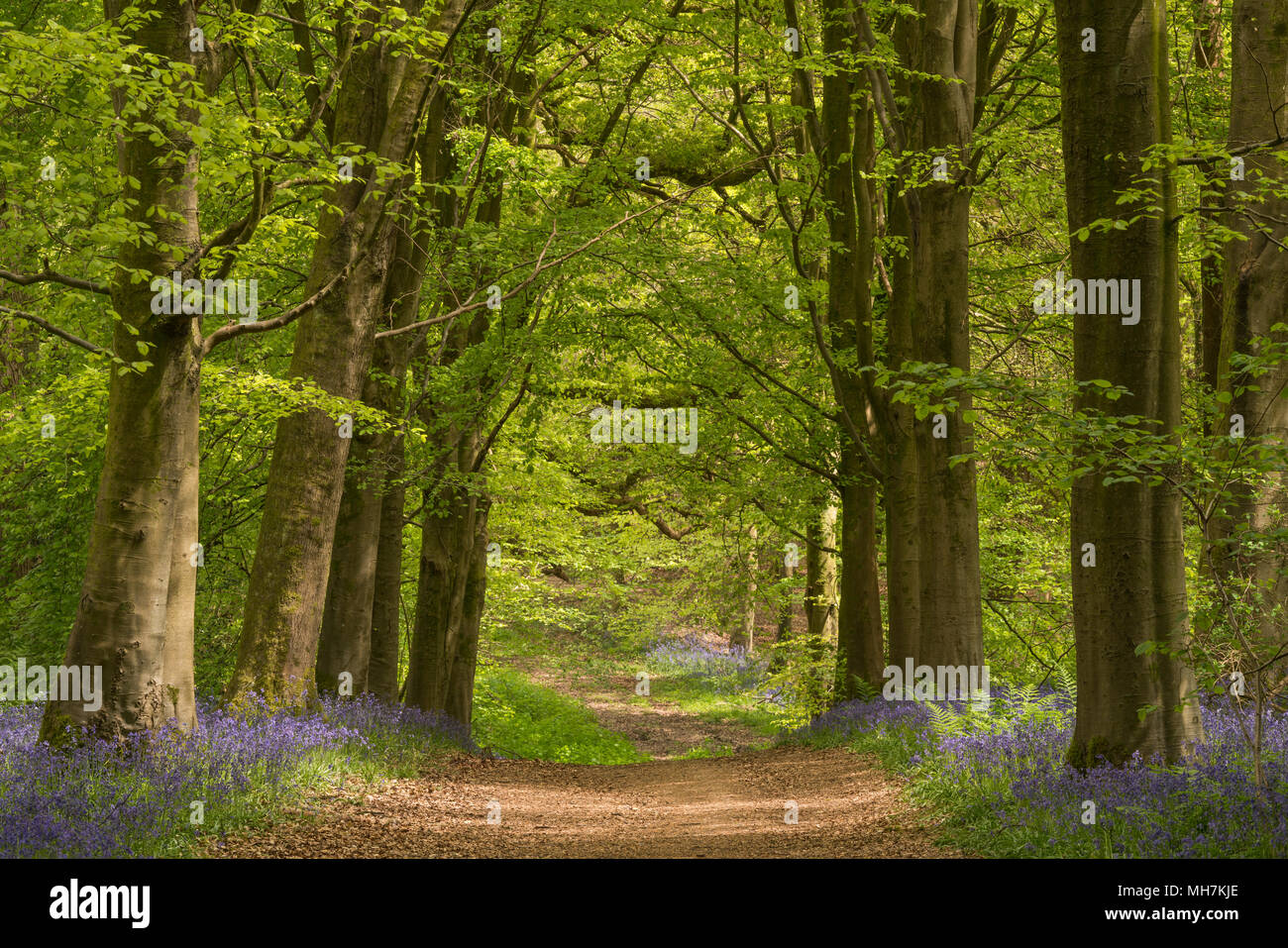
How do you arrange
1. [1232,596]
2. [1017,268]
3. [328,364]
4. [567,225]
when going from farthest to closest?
[1017,268] → [567,225] → [328,364] → [1232,596]

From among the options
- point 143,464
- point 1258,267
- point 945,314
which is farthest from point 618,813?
point 1258,267

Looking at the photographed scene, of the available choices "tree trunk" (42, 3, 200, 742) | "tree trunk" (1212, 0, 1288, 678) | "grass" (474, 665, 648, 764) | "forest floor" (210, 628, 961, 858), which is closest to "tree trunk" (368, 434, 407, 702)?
"forest floor" (210, 628, 961, 858)

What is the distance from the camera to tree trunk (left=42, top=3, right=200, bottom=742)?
23.5 feet

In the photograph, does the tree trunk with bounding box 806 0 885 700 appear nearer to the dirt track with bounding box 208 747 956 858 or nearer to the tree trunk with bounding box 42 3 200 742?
the dirt track with bounding box 208 747 956 858

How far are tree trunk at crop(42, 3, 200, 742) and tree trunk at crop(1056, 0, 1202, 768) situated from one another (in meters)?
6.25

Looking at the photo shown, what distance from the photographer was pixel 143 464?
7297 millimetres

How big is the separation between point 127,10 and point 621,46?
10188 millimetres

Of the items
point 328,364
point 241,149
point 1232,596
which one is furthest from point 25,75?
point 1232,596

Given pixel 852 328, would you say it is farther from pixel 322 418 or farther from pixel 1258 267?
pixel 322 418

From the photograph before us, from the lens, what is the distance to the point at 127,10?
6.64m

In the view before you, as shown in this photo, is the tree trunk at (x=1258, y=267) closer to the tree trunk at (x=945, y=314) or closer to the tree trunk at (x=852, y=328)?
the tree trunk at (x=945, y=314)

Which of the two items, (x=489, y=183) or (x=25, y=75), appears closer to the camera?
(x=25, y=75)

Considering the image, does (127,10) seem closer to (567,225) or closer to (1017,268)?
(567,225)

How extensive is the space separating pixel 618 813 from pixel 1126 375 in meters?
6.29
